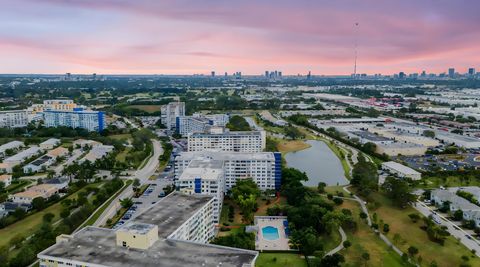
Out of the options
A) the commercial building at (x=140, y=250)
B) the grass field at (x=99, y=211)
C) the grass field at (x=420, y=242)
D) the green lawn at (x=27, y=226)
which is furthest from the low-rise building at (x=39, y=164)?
the grass field at (x=420, y=242)

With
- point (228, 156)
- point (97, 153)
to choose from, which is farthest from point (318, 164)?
point (97, 153)

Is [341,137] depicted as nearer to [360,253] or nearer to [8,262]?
[360,253]

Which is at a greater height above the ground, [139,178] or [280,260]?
[139,178]

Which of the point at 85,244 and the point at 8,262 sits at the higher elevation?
the point at 85,244

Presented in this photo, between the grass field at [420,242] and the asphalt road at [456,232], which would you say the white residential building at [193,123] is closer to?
the grass field at [420,242]

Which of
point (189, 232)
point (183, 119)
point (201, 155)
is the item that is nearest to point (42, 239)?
point (189, 232)

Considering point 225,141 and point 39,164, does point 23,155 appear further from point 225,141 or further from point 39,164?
point 225,141
